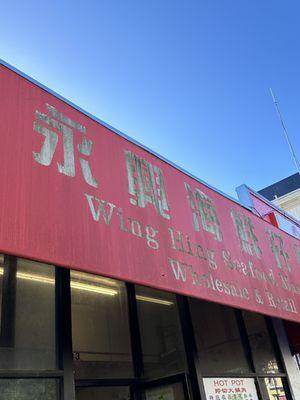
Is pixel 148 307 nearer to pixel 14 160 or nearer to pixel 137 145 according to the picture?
pixel 137 145

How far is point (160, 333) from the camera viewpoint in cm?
561

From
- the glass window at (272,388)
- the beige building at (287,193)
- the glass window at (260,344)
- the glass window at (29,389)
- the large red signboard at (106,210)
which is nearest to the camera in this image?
the large red signboard at (106,210)

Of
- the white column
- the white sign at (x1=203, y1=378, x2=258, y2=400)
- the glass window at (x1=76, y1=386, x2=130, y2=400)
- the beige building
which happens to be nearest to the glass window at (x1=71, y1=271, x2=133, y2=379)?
the glass window at (x1=76, y1=386, x2=130, y2=400)

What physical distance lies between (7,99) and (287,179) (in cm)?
2992

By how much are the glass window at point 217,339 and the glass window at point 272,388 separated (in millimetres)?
349

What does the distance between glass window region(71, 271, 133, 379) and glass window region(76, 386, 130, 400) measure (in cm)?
26

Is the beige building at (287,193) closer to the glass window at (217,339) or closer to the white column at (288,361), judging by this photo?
the white column at (288,361)

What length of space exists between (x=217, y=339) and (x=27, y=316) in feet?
10.5

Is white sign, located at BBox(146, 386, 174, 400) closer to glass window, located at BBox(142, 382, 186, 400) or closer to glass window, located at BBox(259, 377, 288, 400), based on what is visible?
glass window, located at BBox(142, 382, 186, 400)

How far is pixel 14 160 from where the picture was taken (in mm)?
3256

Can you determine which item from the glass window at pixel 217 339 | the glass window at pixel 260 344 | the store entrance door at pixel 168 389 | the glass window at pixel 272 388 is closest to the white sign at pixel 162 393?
the store entrance door at pixel 168 389

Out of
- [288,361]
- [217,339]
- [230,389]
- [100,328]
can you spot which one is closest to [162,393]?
[100,328]

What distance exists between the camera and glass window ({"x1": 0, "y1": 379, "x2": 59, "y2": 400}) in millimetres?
3510

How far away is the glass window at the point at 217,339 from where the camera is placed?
226 inches
